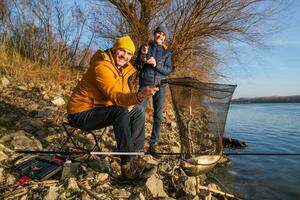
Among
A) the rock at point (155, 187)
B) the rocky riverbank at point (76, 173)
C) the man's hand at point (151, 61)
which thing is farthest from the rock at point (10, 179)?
the man's hand at point (151, 61)

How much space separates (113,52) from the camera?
3955mm

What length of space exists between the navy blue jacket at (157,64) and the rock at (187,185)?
1573 millimetres

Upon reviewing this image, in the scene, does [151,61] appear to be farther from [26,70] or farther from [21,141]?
[26,70]

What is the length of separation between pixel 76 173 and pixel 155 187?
897mm

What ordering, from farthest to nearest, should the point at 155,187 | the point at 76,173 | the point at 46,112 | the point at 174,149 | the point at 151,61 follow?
the point at 46,112, the point at 174,149, the point at 151,61, the point at 76,173, the point at 155,187

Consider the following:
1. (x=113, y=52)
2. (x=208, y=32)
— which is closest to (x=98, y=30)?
(x=208, y=32)

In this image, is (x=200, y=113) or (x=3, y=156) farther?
(x=200, y=113)

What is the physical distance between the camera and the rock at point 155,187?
377cm

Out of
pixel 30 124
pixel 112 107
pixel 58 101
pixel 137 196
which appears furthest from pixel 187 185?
pixel 58 101

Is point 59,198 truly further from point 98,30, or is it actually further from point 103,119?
point 98,30

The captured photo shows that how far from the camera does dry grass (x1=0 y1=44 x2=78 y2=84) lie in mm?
9188

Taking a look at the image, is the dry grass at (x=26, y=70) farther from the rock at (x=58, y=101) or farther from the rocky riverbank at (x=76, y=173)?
the rocky riverbank at (x=76, y=173)

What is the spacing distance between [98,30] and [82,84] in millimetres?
6935

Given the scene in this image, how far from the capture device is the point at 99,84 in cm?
372
